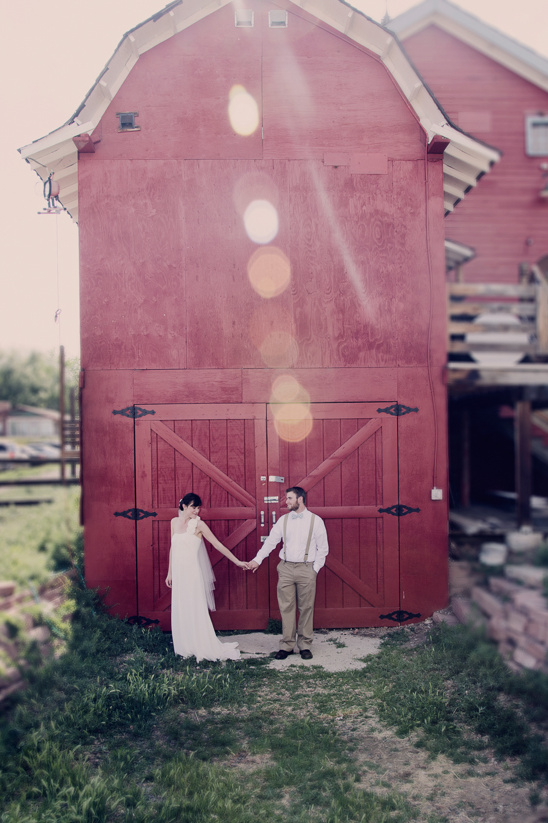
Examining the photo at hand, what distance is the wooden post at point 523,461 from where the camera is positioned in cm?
1193

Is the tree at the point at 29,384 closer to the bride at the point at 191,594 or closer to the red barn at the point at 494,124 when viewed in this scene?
the red barn at the point at 494,124

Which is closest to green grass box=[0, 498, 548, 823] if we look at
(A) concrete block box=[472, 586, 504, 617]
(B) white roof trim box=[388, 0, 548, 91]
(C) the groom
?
(C) the groom

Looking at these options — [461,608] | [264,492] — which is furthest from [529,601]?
[264,492]

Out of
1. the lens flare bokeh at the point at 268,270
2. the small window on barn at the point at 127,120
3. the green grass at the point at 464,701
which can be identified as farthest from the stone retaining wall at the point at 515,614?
the small window on barn at the point at 127,120

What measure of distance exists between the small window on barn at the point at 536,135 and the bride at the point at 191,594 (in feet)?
41.3

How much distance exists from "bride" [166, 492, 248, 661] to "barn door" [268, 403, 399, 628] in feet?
3.77

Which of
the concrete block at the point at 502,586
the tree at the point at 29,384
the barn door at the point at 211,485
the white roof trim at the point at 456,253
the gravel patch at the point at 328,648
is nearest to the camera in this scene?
the gravel patch at the point at 328,648

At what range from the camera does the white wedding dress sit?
683 centimetres

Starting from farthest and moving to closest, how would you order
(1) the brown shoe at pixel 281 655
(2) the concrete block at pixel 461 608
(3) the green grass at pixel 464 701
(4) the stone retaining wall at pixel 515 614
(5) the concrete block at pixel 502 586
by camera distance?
(5) the concrete block at pixel 502 586
(2) the concrete block at pixel 461 608
(1) the brown shoe at pixel 281 655
(4) the stone retaining wall at pixel 515 614
(3) the green grass at pixel 464 701

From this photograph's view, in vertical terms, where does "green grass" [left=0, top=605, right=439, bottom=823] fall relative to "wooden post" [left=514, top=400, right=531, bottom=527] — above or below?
below

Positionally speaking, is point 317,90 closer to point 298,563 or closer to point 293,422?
point 293,422

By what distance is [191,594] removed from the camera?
6.89m

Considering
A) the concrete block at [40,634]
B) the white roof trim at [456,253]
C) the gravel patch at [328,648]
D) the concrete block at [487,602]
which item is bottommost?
the gravel patch at [328,648]

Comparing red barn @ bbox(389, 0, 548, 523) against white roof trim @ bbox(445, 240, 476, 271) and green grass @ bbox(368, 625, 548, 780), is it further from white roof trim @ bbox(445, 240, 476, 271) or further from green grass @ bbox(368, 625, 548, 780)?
green grass @ bbox(368, 625, 548, 780)
